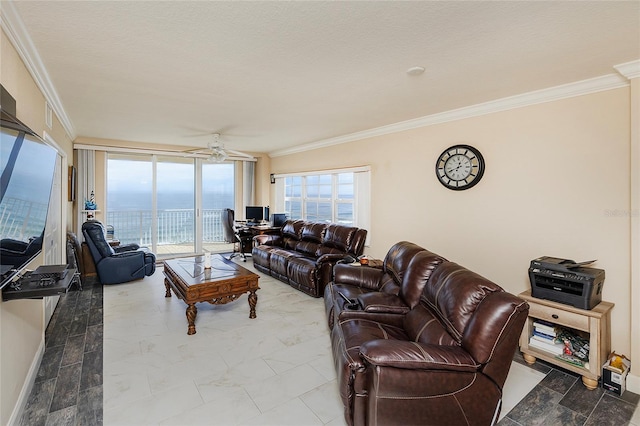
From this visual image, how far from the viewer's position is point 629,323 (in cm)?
256

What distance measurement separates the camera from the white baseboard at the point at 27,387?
1916 millimetres

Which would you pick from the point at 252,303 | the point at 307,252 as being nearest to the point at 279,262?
the point at 307,252

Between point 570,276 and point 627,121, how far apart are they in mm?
1417

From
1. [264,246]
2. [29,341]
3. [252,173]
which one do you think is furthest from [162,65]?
[252,173]

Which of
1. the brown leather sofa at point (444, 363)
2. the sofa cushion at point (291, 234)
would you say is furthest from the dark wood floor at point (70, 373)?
the sofa cushion at point (291, 234)

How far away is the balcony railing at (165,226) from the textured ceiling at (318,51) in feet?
11.1

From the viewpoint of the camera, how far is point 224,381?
239cm

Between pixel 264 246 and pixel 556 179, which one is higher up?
pixel 556 179

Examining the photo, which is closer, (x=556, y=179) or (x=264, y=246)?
(x=556, y=179)

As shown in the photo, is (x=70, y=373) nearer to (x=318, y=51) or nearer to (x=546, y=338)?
(x=318, y=51)

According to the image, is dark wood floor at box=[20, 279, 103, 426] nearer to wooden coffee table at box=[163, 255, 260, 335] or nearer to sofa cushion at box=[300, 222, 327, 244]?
wooden coffee table at box=[163, 255, 260, 335]

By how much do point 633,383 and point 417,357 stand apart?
217 centimetres

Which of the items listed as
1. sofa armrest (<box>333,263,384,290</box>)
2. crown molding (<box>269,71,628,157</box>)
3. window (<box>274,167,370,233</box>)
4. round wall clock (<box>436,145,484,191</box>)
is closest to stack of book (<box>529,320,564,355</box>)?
sofa armrest (<box>333,263,384,290</box>)

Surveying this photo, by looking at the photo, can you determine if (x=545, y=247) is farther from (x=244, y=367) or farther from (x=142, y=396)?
(x=142, y=396)
